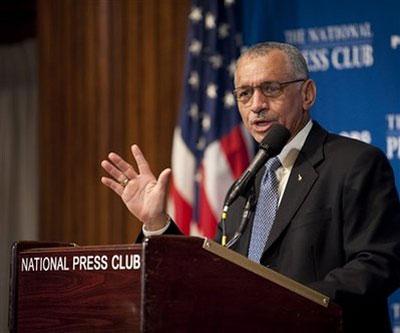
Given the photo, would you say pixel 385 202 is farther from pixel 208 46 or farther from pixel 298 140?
pixel 208 46

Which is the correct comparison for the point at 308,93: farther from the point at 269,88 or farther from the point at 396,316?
the point at 396,316

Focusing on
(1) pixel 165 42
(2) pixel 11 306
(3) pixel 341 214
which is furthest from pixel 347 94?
(2) pixel 11 306

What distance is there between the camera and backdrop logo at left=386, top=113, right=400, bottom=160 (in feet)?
15.3

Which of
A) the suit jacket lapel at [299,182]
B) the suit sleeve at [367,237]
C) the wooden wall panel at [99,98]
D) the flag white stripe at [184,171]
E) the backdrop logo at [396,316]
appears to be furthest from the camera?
the wooden wall panel at [99,98]

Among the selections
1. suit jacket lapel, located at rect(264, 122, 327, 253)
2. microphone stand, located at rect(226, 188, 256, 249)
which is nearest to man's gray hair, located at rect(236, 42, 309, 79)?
suit jacket lapel, located at rect(264, 122, 327, 253)

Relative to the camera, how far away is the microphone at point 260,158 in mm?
2869

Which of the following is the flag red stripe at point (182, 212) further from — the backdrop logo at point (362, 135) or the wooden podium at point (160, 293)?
the wooden podium at point (160, 293)

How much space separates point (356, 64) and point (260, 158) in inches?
81.6

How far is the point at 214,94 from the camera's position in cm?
505

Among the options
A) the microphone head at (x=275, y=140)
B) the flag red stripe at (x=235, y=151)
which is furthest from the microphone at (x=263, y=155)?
the flag red stripe at (x=235, y=151)

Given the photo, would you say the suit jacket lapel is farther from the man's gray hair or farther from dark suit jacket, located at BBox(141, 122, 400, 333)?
the man's gray hair

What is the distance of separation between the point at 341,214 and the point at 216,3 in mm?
2382

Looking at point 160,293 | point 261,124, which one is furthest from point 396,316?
point 160,293

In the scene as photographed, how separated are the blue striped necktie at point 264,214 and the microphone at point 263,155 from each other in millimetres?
251
